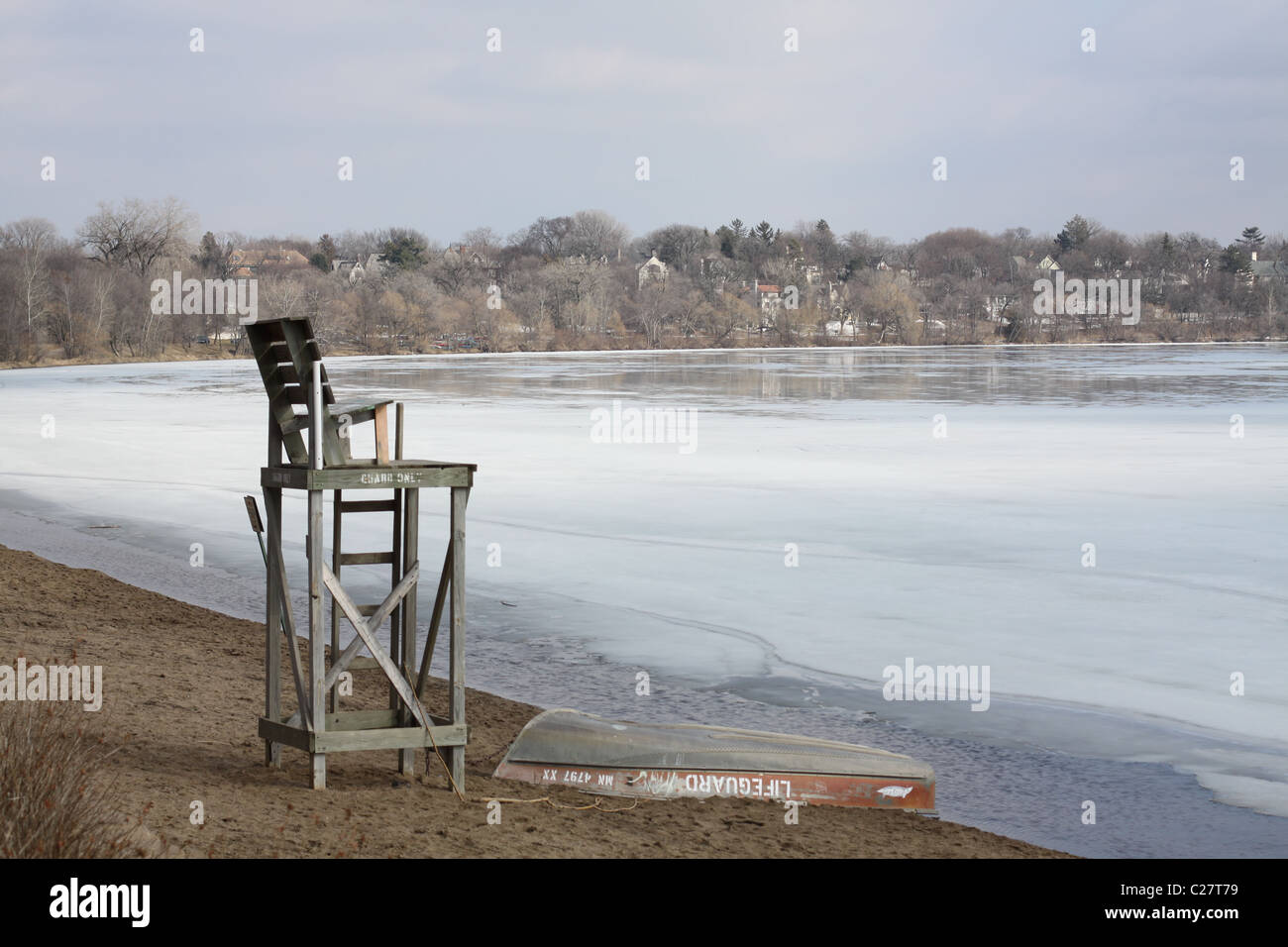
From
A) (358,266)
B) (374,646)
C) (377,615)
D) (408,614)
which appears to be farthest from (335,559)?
(358,266)

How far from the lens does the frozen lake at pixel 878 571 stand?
23.5 ft

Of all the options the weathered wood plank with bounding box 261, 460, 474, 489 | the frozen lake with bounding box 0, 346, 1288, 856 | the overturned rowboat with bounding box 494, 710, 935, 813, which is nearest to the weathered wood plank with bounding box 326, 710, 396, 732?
the overturned rowboat with bounding box 494, 710, 935, 813

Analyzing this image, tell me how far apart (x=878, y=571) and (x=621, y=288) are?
11823 cm

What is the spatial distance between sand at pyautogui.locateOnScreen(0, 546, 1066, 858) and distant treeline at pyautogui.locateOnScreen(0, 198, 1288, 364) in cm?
7607

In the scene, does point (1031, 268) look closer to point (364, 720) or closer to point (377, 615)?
point (364, 720)

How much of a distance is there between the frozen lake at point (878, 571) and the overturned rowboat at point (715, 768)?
37cm

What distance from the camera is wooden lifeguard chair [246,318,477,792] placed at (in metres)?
5.61

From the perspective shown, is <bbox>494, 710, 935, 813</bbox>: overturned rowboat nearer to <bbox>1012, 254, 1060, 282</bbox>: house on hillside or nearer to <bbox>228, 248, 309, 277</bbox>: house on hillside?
<bbox>228, 248, 309, 277</bbox>: house on hillside

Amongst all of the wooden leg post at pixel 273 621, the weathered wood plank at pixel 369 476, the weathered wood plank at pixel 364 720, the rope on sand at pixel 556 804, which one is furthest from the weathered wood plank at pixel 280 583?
the rope on sand at pixel 556 804

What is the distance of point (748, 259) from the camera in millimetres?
165375

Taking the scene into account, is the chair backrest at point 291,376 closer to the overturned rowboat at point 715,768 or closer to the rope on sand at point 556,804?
the rope on sand at point 556,804

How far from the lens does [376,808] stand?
563 centimetres
